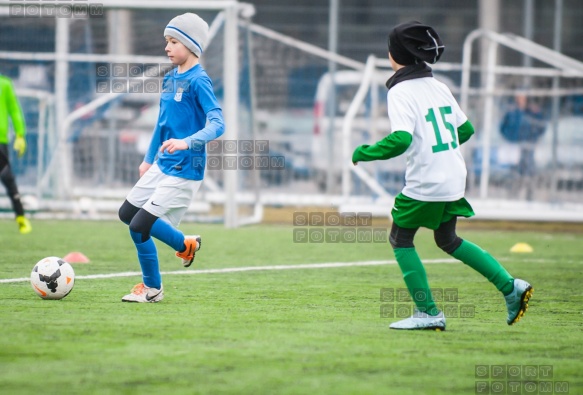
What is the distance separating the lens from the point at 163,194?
6082 millimetres

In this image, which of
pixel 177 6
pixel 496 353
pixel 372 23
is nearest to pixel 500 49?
pixel 372 23

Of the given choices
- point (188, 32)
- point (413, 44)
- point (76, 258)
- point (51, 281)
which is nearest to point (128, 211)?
point (51, 281)

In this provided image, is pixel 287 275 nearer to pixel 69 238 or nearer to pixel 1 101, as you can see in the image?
pixel 69 238

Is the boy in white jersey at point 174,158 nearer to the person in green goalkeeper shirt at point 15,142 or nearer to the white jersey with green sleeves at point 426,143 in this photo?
the white jersey with green sleeves at point 426,143

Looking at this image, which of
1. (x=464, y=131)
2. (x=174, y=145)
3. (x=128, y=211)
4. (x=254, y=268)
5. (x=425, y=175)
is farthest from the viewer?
(x=254, y=268)

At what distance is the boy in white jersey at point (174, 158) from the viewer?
609 centimetres

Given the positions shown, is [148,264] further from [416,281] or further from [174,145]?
[416,281]

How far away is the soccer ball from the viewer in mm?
6043

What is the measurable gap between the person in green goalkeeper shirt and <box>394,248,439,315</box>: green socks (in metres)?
6.63

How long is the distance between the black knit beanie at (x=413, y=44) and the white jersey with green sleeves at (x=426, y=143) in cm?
12

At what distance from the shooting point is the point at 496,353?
4.67 metres

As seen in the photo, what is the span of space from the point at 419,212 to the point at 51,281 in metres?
2.25

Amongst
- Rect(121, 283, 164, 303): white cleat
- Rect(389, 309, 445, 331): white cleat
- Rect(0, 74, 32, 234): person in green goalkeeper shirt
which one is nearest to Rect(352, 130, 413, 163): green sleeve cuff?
Rect(389, 309, 445, 331): white cleat

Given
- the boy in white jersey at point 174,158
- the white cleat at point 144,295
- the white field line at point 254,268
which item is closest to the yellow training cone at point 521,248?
the white field line at point 254,268
